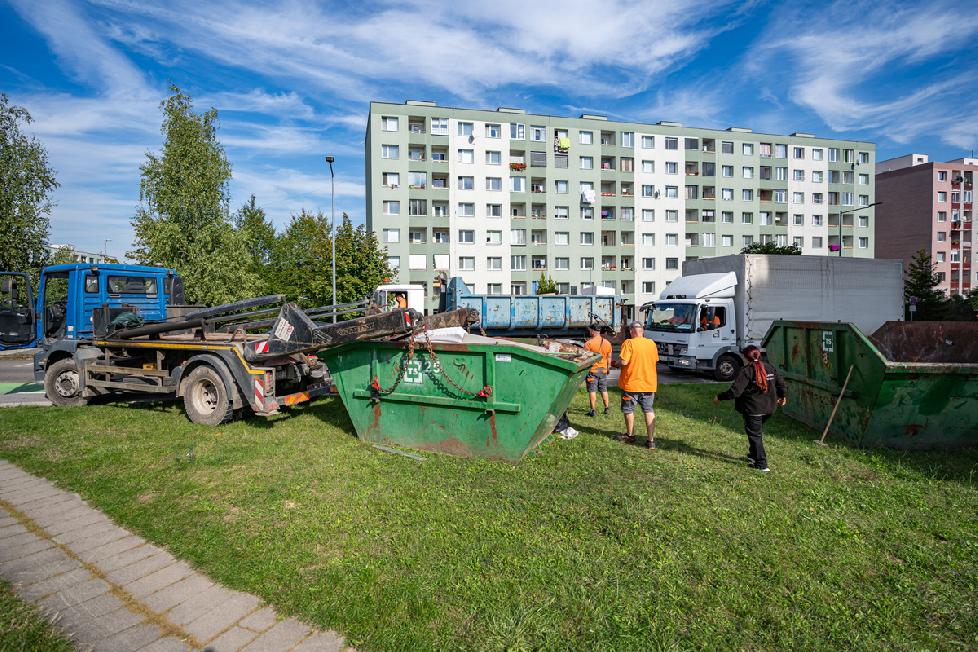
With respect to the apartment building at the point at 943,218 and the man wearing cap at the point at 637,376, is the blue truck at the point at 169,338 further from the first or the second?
the apartment building at the point at 943,218

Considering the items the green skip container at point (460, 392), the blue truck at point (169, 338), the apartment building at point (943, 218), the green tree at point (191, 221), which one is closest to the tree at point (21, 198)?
the green tree at point (191, 221)

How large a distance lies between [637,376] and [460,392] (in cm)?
251

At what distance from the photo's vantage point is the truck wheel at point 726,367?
14008 mm

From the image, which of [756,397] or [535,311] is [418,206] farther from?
[756,397]

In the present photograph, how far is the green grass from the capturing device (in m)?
2.85

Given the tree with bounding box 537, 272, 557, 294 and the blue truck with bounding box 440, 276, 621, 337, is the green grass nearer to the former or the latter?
the blue truck with bounding box 440, 276, 621, 337

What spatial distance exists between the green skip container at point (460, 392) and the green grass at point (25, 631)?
3.86 m

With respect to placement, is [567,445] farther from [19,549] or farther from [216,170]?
[216,170]

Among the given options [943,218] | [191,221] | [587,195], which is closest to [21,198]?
[191,221]

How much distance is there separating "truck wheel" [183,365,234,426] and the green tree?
17.0m

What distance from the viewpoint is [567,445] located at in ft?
22.4

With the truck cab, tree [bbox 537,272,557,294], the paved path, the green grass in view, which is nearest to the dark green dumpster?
the truck cab

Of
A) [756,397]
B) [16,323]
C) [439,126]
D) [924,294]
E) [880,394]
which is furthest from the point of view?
[439,126]

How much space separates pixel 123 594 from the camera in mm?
3424
